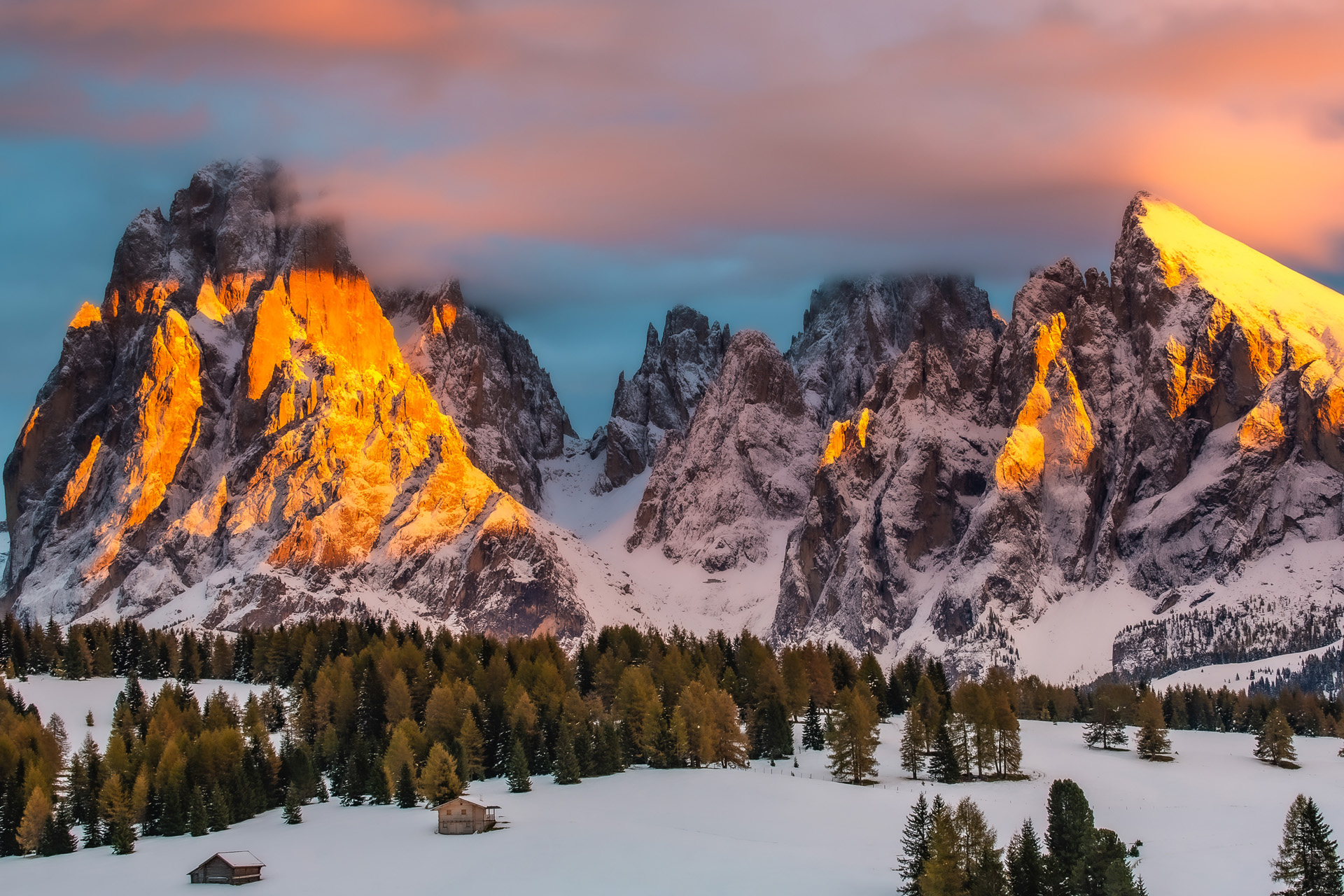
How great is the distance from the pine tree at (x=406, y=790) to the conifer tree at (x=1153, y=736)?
7704cm

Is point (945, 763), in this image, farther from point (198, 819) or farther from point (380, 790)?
point (198, 819)

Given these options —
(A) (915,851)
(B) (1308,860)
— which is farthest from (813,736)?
(B) (1308,860)

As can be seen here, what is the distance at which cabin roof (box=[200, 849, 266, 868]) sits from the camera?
103m

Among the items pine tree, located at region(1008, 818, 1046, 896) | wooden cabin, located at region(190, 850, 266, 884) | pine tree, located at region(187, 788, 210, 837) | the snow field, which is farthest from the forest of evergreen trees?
pine tree, located at region(1008, 818, 1046, 896)

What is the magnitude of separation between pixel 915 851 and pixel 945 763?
47.1 meters

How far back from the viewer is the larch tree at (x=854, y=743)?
136 m

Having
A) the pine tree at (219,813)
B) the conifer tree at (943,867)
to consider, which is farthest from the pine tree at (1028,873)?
the pine tree at (219,813)

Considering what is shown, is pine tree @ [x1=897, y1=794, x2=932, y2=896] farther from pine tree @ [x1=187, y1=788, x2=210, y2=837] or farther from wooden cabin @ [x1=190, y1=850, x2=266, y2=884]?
pine tree @ [x1=187, y1=788, x2=210, y2=837]

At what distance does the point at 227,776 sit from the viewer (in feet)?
427

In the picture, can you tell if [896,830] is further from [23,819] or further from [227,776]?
[23,819]

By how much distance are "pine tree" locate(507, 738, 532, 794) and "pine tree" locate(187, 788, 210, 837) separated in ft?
83.3

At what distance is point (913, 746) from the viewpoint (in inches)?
5527

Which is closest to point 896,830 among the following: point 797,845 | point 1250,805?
point 797,845

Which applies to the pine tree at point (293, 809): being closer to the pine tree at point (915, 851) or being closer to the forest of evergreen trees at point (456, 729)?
the forest of evergreen trees at point (456, 729)
